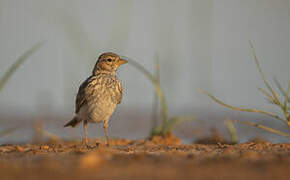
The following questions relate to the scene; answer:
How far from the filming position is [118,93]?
271 inches

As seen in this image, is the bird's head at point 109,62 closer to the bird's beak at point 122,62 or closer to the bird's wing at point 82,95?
the bird's beak at point 122,62

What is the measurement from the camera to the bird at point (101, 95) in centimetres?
670

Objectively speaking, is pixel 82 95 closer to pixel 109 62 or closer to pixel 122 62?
pixel 109 62

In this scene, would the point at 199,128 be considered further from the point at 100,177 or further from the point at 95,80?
the point at 100,177

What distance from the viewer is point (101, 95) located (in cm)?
670

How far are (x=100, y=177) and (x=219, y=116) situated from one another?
38.0ft

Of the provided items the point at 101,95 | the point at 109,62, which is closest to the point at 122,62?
the point at 109,62

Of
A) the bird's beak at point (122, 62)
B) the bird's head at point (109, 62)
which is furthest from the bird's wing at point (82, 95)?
the bird's beak at point (122, 62)

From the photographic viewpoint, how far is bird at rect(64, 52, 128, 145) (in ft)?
22.0

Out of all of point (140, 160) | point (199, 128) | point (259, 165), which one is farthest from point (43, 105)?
point (259, 165)

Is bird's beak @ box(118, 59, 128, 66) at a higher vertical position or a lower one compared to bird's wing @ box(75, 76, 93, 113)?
higher

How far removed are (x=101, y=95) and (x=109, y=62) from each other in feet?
2.46

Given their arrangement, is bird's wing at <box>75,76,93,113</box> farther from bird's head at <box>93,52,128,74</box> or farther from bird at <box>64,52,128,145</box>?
bird's head at <box>93,52,128,74</box>

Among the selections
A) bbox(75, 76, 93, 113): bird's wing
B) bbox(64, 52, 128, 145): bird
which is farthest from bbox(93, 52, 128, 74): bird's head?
bbox(75, 76, 93, 113): bird's wing
